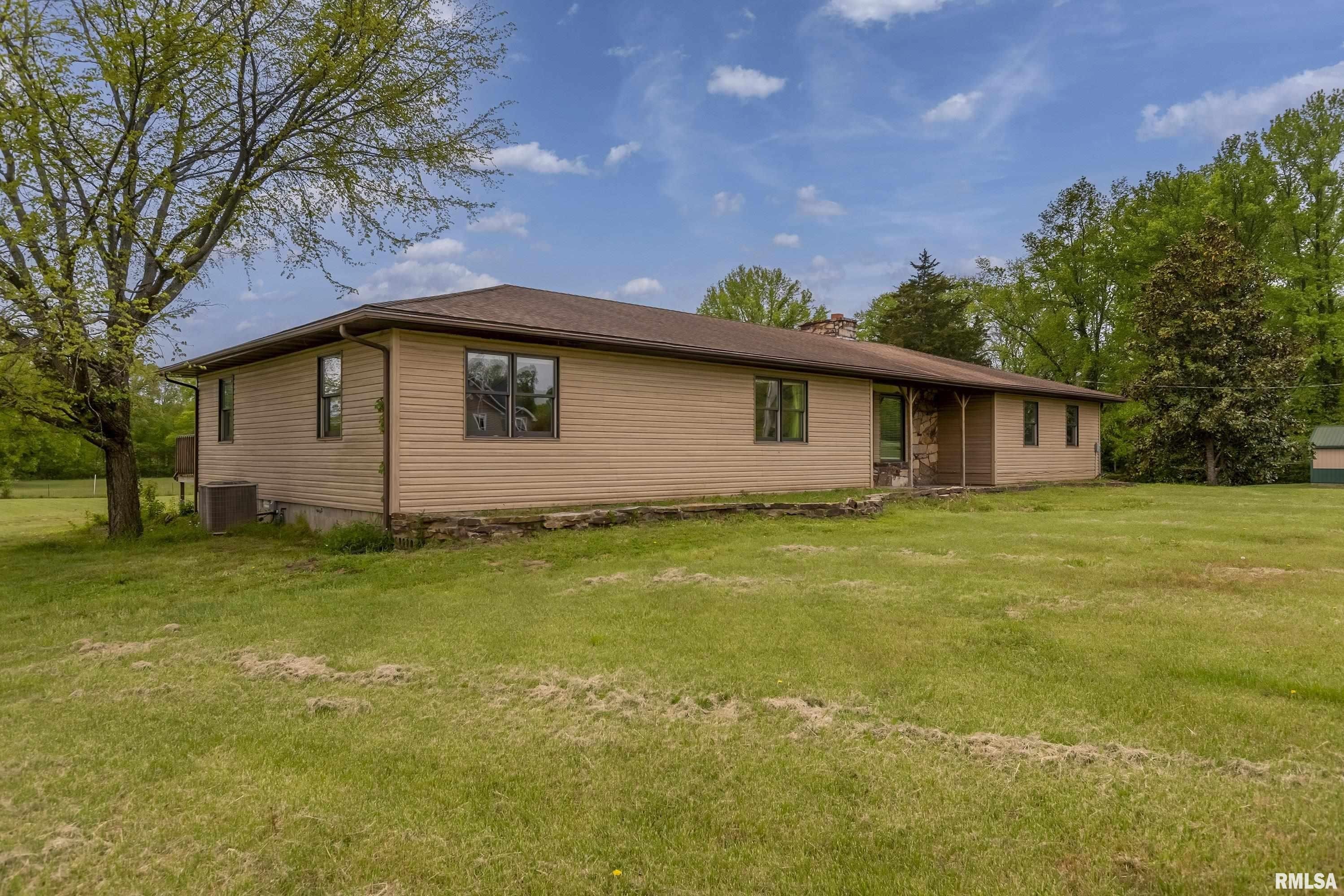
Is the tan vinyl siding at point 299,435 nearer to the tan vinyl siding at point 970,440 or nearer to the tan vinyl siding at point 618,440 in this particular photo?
the tan vinyl siding at point 618,440

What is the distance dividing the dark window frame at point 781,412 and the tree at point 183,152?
649 centimetres

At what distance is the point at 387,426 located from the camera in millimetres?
9359

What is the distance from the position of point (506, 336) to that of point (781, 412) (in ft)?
19.6

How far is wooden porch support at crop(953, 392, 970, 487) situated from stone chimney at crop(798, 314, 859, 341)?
429 centimetres

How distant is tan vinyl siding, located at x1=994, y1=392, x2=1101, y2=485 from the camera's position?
18.4 metres

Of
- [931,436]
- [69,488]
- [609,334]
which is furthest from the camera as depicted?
[69,488]

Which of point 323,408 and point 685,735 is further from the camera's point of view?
point 323,408

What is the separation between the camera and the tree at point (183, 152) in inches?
352

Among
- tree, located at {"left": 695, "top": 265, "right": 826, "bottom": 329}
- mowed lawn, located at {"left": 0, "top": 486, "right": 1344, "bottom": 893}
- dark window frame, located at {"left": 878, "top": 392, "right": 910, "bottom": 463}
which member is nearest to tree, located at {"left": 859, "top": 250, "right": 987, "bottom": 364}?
tree, located at {"left": 695, "top": 265, "right": 826, "bottom": 329}

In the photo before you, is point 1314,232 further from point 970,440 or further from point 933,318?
point 970,440

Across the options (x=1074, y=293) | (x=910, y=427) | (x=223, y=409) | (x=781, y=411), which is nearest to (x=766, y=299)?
(x=1074, y=293)

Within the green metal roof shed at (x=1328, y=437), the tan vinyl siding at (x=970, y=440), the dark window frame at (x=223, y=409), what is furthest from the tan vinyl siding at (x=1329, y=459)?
the dark window frame at (x=223, y=409)

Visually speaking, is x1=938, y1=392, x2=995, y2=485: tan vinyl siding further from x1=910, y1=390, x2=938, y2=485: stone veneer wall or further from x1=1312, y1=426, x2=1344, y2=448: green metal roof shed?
x1=1312, y1=426, x2=1344, y2=448: green metal roof shed

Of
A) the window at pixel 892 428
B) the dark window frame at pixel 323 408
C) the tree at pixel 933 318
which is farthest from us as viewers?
the tree at pixel 933 318
